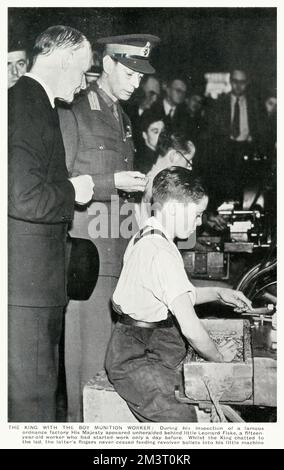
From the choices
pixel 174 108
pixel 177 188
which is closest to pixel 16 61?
pixel 177 188

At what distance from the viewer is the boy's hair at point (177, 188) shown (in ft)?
6.08

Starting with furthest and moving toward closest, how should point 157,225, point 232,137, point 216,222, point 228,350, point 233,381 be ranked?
point 232,137 → point 216,222 → point 157,225 → point 228,350 → point 233,381

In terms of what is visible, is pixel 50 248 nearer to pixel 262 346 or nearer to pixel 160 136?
pixel 262 346

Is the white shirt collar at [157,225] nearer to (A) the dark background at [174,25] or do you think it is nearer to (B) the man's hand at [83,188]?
(B) the man's hand at [83,188]

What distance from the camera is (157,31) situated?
7.38 feet

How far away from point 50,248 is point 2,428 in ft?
2.37

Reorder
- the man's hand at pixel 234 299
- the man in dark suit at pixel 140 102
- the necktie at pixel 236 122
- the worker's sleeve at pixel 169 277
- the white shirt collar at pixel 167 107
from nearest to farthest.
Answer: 1. the worker's sleeve at pixel 169 277
2. the man's hand at pixel 234 299
3. the man in dark suit at pixel 140 102
4. the white shirt collar at pixel 167 107
5. the necktie at pixel 236 122

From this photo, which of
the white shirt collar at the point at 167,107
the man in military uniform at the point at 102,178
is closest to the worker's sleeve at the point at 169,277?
the man in military uniform at the point at 102,178

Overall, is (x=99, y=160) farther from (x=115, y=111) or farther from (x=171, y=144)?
(x=171, y=144)

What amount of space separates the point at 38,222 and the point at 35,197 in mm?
99

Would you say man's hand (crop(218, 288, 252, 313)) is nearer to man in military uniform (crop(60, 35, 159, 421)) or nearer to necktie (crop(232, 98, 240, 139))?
man in military uniform (crop(60, 35, 159, 421))

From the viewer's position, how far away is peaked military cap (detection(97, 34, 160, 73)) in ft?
7.39

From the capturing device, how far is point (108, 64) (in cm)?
230

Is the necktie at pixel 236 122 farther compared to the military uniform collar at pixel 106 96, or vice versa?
the necktie at pixel 236 122
